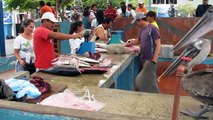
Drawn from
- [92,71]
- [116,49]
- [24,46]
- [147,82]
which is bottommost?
[147,82]

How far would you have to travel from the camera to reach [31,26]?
16.1 ft

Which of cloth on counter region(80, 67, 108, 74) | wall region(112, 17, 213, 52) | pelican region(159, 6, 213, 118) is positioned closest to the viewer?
pelican region(159, 6, 213, 118)

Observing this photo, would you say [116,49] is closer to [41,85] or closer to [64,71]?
[64,71]

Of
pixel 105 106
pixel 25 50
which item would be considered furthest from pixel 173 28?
pixel 105 106

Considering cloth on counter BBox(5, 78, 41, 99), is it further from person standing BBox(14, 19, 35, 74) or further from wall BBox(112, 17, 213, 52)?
wall BBox(112, 17, 213, 52)

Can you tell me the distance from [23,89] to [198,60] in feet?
4.67

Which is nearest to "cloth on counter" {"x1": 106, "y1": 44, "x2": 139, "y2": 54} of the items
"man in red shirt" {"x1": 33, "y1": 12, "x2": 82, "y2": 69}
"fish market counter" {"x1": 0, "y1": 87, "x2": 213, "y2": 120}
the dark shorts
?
"man in red shirt" {"x1": 33, "y1": 12, "x2": 82, "y2": 69}

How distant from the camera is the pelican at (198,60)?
6.28 feet

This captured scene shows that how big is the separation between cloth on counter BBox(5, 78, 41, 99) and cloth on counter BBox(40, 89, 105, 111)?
12 cm

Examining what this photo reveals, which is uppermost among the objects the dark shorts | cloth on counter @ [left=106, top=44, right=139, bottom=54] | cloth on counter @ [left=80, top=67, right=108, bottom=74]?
cloth on counter @ [left=106, top=44, right=139, bottom=54]

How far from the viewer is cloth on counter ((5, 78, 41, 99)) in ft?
8.25

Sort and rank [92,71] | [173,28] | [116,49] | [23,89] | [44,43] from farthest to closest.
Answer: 1. [173,28]
2. [116,49]
3. [44,43]
4. [92,71]
5. [23,89]

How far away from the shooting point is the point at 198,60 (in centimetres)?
203

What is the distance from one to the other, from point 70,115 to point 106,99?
2.37 ft
